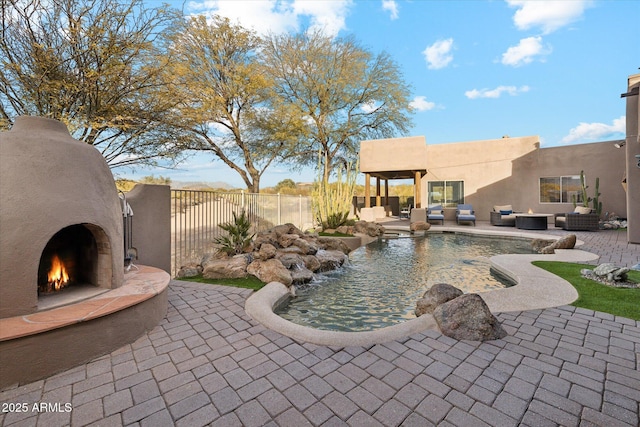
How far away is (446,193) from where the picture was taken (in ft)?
57.6

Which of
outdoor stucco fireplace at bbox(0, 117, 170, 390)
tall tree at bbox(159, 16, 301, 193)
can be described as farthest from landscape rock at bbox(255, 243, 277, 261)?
tall tree at bbox(159, 16, 301, 193)

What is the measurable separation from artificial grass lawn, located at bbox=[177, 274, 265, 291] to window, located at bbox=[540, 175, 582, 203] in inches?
→ 670

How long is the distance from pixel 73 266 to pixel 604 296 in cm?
710

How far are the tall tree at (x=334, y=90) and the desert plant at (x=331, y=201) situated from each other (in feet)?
17.6

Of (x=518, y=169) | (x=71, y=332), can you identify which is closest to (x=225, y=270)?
(x=71, y=332)

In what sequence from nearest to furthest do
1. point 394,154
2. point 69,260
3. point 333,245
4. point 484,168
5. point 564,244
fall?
point 69,260
point 564,244
point 333,245
point 394,154
point 484,168

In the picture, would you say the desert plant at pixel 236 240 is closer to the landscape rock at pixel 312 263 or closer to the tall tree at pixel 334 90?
the landscape rock at pixel 312 263

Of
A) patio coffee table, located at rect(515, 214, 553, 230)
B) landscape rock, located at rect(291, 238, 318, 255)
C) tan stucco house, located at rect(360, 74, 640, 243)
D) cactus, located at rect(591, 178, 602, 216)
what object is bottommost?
landscape rock, located at rect(291, 238, 318, 255)

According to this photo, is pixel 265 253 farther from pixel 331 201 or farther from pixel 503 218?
pixel 503 218

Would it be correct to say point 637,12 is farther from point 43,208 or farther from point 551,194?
point 43,208

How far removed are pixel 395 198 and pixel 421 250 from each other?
1470 centimetres

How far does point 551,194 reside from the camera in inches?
596

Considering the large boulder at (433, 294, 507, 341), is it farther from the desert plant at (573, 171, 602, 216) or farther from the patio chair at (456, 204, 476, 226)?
the desert plant at (573, 171, 602, 216)

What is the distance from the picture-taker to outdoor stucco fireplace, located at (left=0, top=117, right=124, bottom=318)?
234 centimetres
